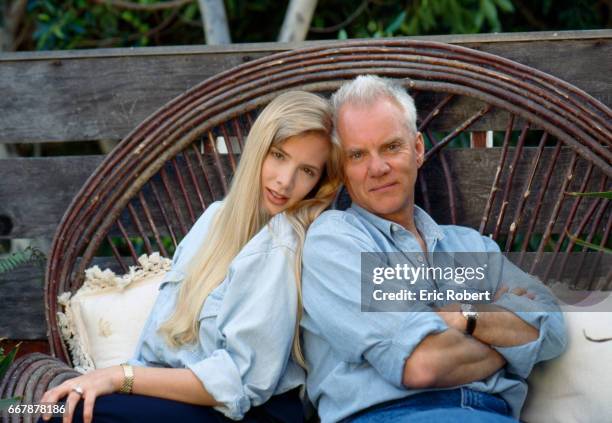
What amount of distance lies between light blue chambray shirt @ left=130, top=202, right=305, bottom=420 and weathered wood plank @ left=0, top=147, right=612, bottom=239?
2.05 feet

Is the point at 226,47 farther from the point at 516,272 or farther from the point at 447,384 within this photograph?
the point at 447,384

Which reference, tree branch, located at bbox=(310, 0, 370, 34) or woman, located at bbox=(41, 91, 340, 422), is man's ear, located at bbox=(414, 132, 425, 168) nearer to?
woman, located at bbox=(41, 91, 340, 422)

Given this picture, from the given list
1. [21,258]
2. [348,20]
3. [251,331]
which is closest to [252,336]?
[251,331]

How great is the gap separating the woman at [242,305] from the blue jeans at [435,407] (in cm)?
21

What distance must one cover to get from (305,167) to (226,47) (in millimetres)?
662

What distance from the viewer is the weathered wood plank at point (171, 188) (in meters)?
2.55

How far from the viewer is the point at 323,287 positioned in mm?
1982

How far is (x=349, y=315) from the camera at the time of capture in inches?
76.1

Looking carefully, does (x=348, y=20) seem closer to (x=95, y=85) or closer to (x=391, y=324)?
(x=95, y=85)

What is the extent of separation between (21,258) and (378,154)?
1.12 meters

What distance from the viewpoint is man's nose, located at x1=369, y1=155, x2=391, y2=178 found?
6.91 feet

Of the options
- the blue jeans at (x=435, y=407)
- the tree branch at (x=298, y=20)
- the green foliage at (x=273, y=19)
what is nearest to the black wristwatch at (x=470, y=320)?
the blue jeans at (x=435, y=407)

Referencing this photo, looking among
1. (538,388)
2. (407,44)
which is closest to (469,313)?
(538,388)

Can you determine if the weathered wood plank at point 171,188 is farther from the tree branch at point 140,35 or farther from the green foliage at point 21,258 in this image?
the tree branch at point 140,35
